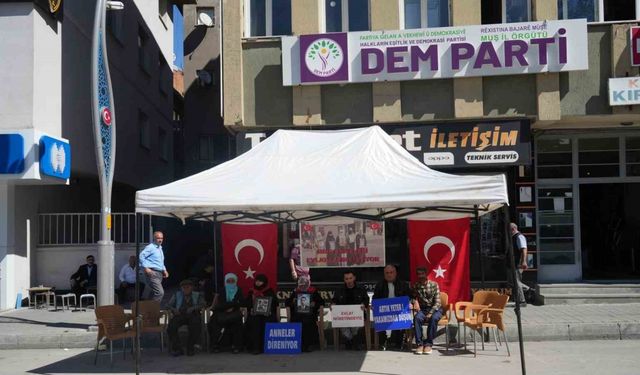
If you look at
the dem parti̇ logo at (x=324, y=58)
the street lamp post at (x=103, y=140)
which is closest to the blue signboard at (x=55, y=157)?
the street lamp post at (x=103, y=140)

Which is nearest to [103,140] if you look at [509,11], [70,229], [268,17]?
[70,229]

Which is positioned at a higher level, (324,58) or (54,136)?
(324,58)

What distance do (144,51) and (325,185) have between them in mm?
14937

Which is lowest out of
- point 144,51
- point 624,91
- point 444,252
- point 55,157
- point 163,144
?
point 444,252

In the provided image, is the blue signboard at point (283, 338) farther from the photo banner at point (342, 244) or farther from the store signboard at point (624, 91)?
the store signboard at point (624, 91)

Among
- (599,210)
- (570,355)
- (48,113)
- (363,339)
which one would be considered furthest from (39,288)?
(599,210)

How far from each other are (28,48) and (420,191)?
9460 millimetres

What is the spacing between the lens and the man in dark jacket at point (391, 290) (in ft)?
32.7

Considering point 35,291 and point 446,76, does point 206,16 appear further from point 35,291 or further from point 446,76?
point 446,76

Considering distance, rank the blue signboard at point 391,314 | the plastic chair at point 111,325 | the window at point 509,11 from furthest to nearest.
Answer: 1. the window at point 509,11
2. the blue signboard at point 391,314
3. the plastic chair at point 111,325

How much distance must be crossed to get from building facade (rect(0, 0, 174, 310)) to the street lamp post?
6.47ft

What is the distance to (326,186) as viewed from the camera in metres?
8.34

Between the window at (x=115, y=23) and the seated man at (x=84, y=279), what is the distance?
685 cm

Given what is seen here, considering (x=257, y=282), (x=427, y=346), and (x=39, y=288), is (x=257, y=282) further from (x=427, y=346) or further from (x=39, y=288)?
(x=39, y=288)
